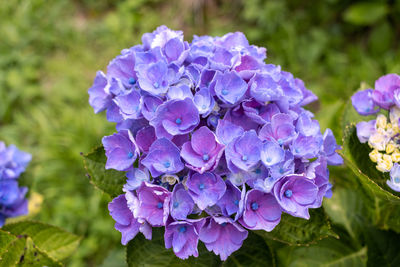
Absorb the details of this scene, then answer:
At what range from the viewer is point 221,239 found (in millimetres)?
961

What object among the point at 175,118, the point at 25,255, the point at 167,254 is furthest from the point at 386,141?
the point at 25,255

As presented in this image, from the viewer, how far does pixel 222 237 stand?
962mm

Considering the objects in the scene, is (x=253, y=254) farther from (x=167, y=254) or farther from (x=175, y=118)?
(x=175, y=118)

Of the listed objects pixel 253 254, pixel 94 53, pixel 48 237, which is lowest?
pixel 94 53

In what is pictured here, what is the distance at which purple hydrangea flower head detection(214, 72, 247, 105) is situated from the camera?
976mm

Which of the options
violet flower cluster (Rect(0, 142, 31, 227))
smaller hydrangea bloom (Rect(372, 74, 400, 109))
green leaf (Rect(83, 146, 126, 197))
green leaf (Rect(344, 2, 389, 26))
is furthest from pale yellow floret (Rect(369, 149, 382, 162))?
green leaf (Rect(344, 2, 389, 26))

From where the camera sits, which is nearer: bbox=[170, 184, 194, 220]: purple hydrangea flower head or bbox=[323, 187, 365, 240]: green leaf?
bbox=[170, 184, 194, 220]: purple hydrangea flower head

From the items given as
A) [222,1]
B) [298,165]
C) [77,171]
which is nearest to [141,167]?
[298,165]

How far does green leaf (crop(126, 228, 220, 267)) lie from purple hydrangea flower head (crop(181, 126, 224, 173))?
28cm

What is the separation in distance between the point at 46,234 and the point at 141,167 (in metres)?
0.50

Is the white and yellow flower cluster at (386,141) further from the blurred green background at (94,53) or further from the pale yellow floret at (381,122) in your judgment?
the blurred green background at (94,53)

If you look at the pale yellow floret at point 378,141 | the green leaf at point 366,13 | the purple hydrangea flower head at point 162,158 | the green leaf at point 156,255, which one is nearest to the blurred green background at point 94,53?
the green leaf at point 366,13

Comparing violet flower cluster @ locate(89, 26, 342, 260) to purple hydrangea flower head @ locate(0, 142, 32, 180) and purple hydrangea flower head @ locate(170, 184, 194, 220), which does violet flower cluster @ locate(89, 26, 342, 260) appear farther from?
purple hydrangea flower head @ locate(0, 142, 32, 180)

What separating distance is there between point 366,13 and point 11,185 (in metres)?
2.93
